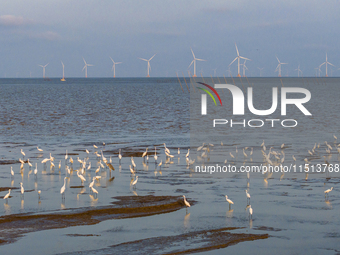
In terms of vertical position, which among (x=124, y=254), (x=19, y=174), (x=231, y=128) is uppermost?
(x=231, y=128)

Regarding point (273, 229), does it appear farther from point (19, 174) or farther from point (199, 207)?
point (19, 174)

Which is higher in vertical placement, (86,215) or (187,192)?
(187,192)

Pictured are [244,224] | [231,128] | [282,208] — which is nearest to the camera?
[244,224]

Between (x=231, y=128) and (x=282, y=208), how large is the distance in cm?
2405

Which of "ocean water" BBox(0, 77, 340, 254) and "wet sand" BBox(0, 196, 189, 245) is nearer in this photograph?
"ocean water" BBox(0, 77, 340, 254)

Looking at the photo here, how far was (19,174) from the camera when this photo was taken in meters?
20.7

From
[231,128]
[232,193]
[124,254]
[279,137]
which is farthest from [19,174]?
[231,128]

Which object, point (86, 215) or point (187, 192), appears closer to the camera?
point (86, 215)

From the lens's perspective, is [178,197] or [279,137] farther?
[279,137]

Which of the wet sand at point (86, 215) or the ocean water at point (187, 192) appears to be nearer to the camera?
the ocean water at point (187, 192)

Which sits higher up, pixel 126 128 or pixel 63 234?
pixel 126 128

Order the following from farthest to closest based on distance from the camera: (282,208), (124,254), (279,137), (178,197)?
(279,137)
(178,197)
(282,208)
(124,254)

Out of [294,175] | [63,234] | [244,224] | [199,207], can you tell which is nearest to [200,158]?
[294,175]

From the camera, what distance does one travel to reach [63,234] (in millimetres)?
13055
